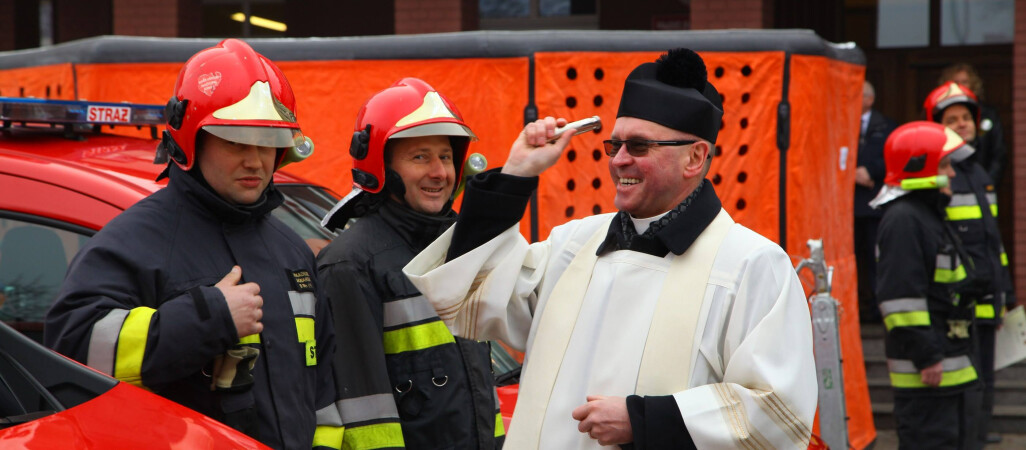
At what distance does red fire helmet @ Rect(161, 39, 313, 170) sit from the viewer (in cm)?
300

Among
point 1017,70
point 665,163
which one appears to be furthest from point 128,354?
point 1017,70

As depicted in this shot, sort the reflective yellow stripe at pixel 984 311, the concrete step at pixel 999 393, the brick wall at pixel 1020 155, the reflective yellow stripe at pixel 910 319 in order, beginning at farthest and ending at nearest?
the brick wall at pixel 1020 155 < the concrete step at pixel 999 393 < the reflective yellow stripe at pixel 984 311 < the reflective yellow stripe at pixel 910 319

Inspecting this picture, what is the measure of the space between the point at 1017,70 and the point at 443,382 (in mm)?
8035

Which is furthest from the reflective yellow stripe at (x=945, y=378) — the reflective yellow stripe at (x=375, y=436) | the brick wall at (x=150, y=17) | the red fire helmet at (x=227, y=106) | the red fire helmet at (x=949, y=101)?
the brick wall at (x=150, y=17)

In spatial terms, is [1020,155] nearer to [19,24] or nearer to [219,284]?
[219,284]

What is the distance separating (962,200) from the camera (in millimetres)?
6859

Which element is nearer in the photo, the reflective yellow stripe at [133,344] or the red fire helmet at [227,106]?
the reflective yellow stripe at [133,344]

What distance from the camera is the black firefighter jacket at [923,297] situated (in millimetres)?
6281

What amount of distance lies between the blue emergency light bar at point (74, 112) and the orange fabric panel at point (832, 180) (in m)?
3.97

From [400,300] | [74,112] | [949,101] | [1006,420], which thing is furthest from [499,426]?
[1006,420]

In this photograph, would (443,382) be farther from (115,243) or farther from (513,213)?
(115,243)

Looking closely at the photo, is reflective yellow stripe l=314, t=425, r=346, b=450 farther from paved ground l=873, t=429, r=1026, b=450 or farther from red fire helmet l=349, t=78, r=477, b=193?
paved ground l=873, t=429, r=1026, b=450

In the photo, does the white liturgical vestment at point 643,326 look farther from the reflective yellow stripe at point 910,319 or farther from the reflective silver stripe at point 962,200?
the reflective silver stripe at point 962,200

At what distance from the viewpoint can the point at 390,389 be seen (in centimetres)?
327
